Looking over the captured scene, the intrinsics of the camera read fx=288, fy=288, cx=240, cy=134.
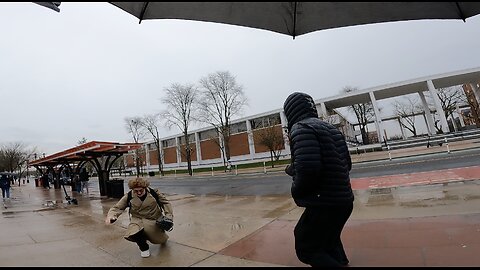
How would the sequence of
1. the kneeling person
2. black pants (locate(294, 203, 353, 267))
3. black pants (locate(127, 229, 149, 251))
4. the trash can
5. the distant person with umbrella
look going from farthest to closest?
the distant person with umbrella, the trash can, the kneeling person, black pants (locate(127, 229, 149, 251)), black pants (locate(294, 203, 353, 267))

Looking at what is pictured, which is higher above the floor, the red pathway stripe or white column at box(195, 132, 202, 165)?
white column at box(195, 132, 202, 165)

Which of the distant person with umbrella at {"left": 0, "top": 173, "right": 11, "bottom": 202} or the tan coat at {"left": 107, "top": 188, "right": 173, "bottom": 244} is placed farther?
the distant person with umbrella at {"left": 0, "top": 173, "right": 11, "bottom": 202}

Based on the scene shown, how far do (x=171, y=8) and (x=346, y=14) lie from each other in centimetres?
166

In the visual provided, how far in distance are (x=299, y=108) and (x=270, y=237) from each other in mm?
2670

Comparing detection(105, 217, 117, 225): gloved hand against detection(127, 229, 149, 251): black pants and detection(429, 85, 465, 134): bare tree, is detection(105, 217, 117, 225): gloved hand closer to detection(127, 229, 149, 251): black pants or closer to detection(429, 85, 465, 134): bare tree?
detection(127, 229, 149, 251): black pants

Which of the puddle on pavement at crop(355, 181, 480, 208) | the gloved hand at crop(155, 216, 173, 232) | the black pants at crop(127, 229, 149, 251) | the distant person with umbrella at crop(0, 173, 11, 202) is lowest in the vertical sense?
the puddle on pavement at crop(355, 181, 480, 208)

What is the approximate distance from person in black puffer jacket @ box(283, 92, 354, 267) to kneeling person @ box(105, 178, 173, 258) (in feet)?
7.94

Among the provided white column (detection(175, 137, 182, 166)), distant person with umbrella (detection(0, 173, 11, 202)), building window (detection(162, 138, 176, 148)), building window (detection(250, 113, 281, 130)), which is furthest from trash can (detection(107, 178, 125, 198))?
building window (detection(162, 138, 176, 148))

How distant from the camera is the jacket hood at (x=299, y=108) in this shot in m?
2.88

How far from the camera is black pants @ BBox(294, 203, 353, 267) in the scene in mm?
2650

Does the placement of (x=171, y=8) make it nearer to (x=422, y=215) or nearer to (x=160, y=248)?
(x=160, y=248)

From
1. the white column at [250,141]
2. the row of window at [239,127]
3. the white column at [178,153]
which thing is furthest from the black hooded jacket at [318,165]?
the white column at [178,153]

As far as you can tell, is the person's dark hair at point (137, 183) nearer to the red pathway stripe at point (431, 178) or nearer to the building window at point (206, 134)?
the red pathway stripe at point (431, 178)

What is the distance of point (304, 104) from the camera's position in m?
2.90
